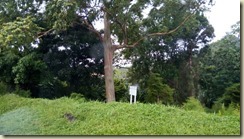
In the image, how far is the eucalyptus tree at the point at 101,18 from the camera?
3.56m

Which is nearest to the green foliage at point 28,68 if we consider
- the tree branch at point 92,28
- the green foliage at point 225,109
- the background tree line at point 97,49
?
the background tree line at point 97,49

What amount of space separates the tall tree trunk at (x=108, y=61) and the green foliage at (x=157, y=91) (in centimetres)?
47

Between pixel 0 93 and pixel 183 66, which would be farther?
pixel 0 93

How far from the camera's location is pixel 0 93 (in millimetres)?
4023

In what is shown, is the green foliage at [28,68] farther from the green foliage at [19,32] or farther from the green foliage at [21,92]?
the green foliage at [19,32]

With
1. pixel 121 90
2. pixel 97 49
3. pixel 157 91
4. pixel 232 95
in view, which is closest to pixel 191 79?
pixel 157 91

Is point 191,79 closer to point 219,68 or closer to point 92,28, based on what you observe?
point 219,68

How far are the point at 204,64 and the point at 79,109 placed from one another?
1.50m

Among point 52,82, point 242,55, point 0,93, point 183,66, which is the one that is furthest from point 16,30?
A: point 242,55

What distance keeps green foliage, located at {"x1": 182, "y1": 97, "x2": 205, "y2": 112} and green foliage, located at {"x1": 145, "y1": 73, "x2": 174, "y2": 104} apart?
9.7 inches

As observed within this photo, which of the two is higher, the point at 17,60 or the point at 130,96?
the point at 17,60

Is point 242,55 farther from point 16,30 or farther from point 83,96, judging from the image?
point 16,30

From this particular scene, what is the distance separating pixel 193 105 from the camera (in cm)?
315

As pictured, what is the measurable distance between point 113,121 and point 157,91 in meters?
0.95
